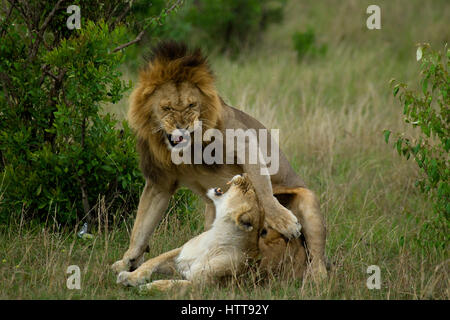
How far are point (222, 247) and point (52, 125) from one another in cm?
199

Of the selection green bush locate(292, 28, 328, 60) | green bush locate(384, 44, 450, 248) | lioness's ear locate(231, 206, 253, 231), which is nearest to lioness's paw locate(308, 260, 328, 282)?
lioness's ear locate(231, 206, 253, 231)

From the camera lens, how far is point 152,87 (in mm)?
4641

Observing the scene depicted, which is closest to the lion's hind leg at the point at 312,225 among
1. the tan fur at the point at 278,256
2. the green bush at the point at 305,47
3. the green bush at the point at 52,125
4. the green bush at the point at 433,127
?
the tan fur at the point at 278,256

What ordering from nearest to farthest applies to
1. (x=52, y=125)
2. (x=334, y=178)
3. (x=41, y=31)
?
(x=41, y=31) < (x=52, y=125) < (x=334, y=178)

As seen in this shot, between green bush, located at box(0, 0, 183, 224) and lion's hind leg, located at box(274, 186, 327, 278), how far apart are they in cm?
147

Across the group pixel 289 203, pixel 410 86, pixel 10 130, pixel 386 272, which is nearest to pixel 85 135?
pixel 10 130

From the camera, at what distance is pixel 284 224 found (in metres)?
4.62

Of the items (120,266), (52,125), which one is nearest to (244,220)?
(120,266)

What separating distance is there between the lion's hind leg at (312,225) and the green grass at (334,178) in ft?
0.45

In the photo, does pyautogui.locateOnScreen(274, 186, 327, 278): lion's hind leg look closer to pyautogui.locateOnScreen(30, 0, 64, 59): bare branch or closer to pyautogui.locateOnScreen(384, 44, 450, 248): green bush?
pyautogui.locateOnScreen(384, 44, 450, 248): green bush

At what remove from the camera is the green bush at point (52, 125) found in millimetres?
5465

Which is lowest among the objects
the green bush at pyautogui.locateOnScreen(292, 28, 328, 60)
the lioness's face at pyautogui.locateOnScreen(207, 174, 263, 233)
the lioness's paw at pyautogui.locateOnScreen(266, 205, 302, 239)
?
the lioness's paw at pyautogui.locateOnScreen(266, 205, 302, 239)

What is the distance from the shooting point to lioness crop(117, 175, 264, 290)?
447 centimetres
